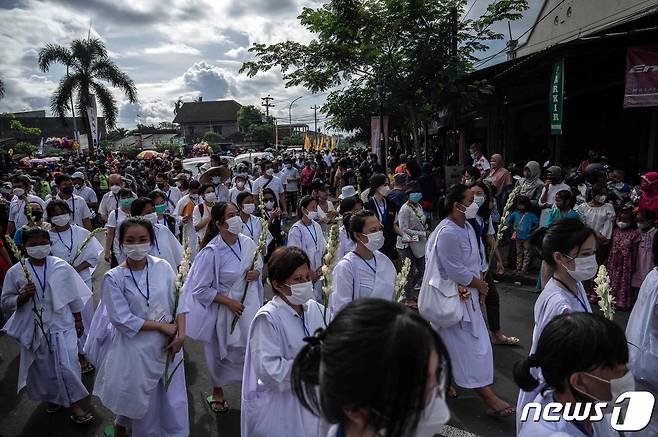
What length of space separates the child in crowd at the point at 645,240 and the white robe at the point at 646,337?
12.1 feet

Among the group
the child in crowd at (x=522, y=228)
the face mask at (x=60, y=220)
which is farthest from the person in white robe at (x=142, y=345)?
the child in crowd at (x=522, y=228)

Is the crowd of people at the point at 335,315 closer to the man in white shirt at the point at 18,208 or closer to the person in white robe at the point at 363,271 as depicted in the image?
the person in white robe at the point at 363,271

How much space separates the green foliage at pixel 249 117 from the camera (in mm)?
70812

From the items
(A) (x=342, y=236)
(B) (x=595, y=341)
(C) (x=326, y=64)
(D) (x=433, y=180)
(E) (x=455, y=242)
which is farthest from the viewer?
(C) (x=326, y=64)

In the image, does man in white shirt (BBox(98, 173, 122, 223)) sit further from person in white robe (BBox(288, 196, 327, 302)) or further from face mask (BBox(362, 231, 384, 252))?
face mask (BBox(362, 231, 384, 252))

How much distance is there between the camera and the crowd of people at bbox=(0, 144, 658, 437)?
4.31 feet

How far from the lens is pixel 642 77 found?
761 cm

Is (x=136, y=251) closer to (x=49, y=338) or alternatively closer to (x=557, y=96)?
(x=49, y=338)

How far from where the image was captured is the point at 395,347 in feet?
3.93

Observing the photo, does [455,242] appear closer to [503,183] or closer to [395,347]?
[395,347]

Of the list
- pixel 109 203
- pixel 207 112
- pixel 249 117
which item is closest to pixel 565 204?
pixel 109 203

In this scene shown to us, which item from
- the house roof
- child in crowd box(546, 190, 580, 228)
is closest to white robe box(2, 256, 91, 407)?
child in crowd box(546, 190, 580, 228)

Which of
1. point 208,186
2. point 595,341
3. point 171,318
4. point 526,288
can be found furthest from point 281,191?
point 595,341

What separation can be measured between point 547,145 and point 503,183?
26.6ft
